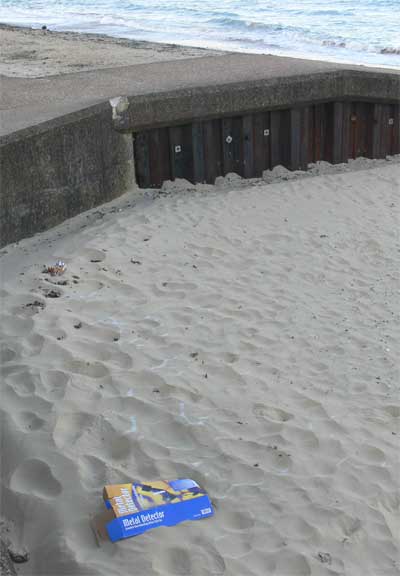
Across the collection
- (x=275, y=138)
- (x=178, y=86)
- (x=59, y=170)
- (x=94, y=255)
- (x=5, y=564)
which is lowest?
(x=5, y=564)

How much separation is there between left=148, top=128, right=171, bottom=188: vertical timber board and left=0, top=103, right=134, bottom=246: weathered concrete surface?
29 cm

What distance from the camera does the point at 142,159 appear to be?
723cm

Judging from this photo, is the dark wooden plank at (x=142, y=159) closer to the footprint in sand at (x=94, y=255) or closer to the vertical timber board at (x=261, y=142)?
the vertical timber board at (x=261, y=142)

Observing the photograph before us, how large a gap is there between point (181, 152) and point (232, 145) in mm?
575

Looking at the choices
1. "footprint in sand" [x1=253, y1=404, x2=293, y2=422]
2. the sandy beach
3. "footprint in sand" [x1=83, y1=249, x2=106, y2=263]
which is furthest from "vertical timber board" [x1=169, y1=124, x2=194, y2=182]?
"footprint in sand" [x1=253, y1=404, x2=293, y2=422]

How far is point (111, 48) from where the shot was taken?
1079 centimetres

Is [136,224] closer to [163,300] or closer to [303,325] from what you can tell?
[163,300]

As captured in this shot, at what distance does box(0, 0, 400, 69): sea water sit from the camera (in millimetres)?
21781

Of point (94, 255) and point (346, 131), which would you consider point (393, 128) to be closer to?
point (346, 131)

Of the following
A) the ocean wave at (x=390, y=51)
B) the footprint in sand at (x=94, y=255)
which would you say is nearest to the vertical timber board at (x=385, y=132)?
the footprint in sand at (x=94, y=255)

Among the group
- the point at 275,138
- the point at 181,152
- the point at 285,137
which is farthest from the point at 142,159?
the point at 285,137

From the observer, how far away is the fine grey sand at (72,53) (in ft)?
29.7

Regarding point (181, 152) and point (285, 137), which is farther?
point (285, 137)

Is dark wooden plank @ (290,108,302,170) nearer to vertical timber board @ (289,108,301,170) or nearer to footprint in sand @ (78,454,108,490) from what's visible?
vertical timber board @ (289,108,301,170)
